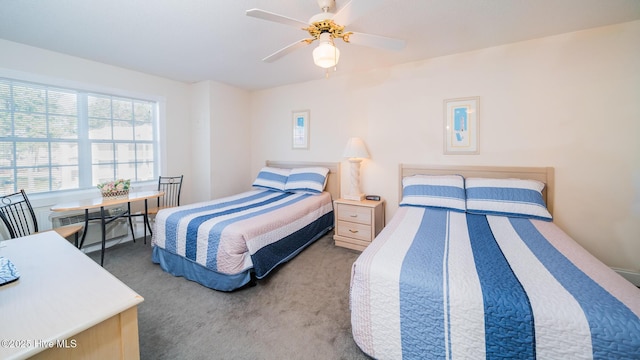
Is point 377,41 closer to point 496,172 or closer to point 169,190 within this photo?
point 496,172

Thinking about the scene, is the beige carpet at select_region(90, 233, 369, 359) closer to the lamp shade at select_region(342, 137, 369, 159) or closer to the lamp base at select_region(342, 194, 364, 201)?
the lamp base at select_region(342, 194, 364, 201)

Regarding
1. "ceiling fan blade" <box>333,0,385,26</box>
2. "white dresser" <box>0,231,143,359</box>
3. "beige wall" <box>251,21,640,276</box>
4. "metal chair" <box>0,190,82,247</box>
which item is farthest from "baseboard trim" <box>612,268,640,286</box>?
"metal chair" <box>0,190,82,247</box>

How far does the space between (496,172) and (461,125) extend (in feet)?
2.08

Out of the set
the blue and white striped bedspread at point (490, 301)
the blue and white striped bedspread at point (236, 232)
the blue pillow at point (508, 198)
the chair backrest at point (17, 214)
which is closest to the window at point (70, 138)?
the chair backrest at point (17, 214)

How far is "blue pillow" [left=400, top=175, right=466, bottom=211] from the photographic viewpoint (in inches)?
94.6

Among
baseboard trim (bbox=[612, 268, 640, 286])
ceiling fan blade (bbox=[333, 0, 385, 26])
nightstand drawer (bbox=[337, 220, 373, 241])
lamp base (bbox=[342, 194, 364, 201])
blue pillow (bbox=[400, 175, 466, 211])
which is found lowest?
baseboard trim (bbox=[612, 268, 640, 286])

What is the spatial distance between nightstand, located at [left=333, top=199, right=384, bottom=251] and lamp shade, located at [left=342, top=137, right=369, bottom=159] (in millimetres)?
582

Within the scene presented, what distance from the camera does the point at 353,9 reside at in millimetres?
1467

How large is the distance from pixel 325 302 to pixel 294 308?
0.83 ft

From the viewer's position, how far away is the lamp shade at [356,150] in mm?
3113

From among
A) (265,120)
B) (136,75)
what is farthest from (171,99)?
(265,120)

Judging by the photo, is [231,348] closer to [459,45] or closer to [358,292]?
[358,292]

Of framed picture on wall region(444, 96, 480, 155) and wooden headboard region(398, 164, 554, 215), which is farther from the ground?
framed picture on wall region(444, 96, 480, 155)

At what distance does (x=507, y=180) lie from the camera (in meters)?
2.38
